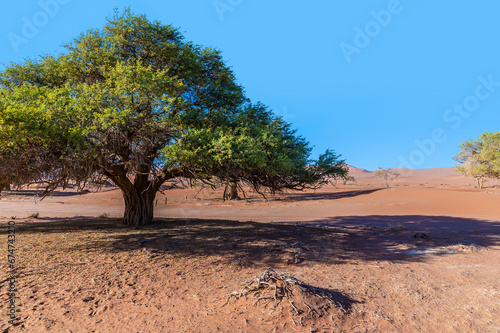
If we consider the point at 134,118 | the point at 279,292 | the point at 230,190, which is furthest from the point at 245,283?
the point at 230,190

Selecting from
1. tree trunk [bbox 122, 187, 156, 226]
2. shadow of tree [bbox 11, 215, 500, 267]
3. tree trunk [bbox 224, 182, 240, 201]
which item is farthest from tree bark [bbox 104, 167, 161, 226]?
tree trunk [bbox 224, 182, 240, 201]

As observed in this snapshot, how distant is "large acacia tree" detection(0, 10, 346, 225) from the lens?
766 cm

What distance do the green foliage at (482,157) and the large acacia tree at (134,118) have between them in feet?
131

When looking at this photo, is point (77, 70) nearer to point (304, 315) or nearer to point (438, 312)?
point (304, 315)

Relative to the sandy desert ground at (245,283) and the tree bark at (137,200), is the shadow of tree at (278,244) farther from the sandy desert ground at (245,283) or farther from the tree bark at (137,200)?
the tree bark at (137,200)

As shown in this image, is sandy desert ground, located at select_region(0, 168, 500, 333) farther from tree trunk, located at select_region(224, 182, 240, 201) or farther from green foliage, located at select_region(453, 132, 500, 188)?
green foliage, located at select_region(453, 132, 500, 188)

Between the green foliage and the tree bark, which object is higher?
the green foliage

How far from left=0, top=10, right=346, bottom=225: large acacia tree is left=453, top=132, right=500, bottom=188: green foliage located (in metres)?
39.8

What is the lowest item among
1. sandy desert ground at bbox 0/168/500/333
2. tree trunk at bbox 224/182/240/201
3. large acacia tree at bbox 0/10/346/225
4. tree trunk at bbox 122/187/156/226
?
sandy desert ground at bbox 0/168/500/333

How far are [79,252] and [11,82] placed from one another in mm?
7171

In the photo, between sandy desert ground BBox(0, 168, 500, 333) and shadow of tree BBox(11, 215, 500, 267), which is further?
shadow of tree BBox(11, 215, 500, 267)

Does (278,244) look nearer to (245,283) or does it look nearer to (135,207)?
(245,283)

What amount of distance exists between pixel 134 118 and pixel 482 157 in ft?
167

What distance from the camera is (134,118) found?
8.29 m
